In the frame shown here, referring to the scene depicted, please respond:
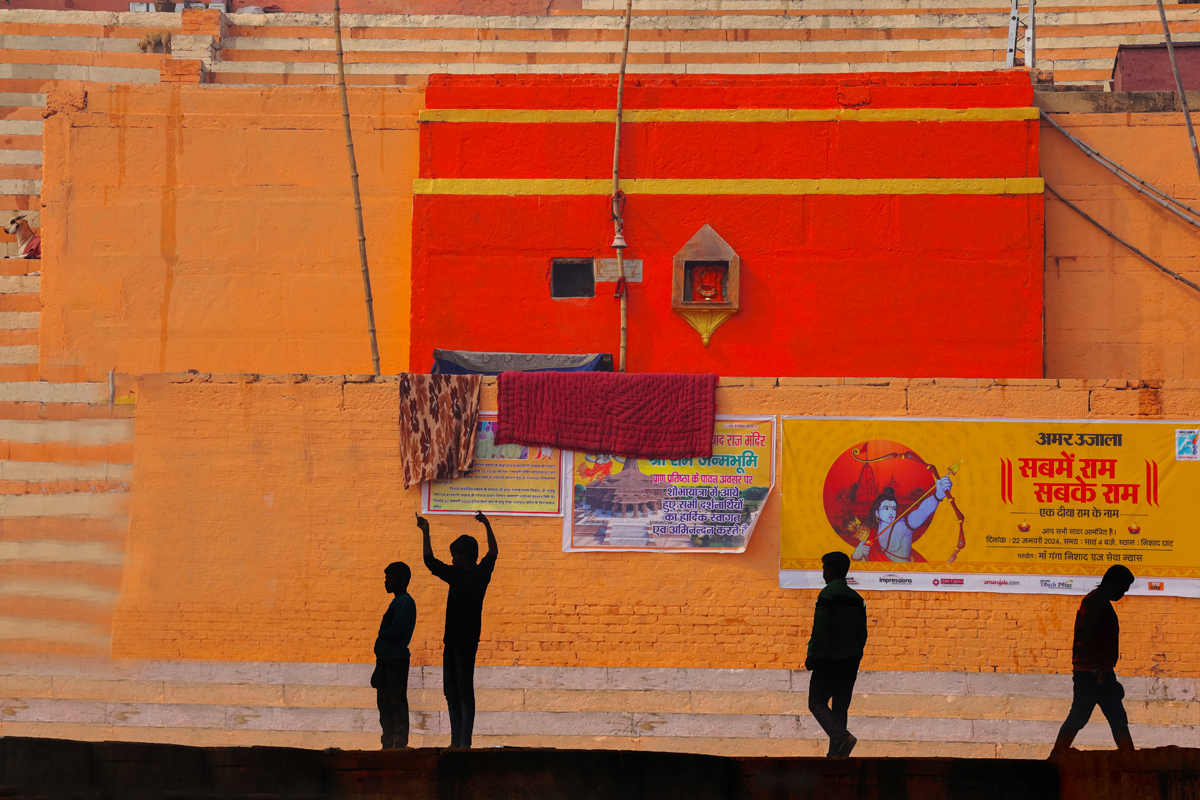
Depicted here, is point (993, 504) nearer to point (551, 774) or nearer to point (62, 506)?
point (551, 774)

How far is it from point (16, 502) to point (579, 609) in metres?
5.47

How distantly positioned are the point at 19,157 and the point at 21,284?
3606 millimetres

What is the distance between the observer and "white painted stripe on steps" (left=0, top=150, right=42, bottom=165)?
16.6 meters

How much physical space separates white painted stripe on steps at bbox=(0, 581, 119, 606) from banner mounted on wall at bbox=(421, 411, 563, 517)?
9.97ft

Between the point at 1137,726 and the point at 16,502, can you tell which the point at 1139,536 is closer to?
the point at 1137,726

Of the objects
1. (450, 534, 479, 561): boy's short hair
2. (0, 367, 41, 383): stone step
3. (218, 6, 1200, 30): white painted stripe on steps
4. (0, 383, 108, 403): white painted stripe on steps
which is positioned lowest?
(450, 534, 479, 561): boy's short hair

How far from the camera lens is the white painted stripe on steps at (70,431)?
Answer: 1043 centimetres

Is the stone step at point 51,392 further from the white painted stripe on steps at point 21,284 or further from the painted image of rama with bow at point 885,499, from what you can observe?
the painted image of rama with bow at point 885,499

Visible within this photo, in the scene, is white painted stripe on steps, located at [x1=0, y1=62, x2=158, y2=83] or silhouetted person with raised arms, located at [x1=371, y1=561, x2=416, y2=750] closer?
silhouetted person with raised arms, located at [x1=371, y1=561, x2=416, y2=750]

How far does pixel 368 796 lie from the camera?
6129mm

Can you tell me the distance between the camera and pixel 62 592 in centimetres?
1034

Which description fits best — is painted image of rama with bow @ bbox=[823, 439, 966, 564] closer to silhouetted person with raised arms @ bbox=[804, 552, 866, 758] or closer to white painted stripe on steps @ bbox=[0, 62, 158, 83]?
silhouetted person with raised arms @ bbox=[804, 552, 866, 758]

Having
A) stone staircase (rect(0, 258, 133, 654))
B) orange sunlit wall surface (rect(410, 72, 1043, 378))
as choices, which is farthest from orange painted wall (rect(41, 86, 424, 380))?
stone staircase (rect(0, 258, 133, 654))

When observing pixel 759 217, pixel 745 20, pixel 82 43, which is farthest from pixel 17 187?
pixel 745 20
